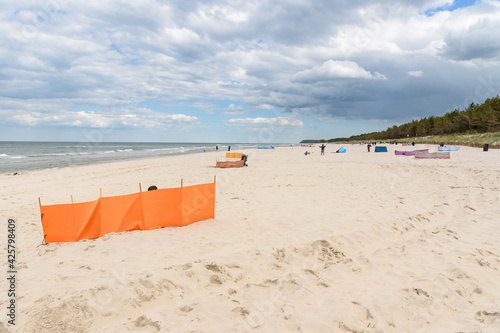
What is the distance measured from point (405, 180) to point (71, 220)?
50.9 feet

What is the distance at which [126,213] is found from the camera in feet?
24.2

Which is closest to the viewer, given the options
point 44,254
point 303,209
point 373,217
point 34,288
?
point 34,288

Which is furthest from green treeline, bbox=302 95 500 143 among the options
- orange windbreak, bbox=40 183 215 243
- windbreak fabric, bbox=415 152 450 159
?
orange windbreak, bbox=40 183 215 243

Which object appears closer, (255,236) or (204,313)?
(204,313)

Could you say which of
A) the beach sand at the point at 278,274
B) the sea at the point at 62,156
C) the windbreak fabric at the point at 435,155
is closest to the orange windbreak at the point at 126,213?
the beach sand at the point at 278,274

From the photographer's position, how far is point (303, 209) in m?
9.41

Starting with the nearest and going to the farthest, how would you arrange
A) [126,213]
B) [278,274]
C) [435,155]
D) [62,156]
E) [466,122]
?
[278,274], [126,213], [435,155], [62,156], [466,122]

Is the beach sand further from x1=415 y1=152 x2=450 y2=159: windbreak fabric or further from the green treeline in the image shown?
the green treeline

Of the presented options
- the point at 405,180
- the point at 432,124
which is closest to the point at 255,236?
the point at 405,180

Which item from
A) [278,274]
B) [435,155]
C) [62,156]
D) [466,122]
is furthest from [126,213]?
[466,122]

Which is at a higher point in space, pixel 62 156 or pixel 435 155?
pixel 435 155

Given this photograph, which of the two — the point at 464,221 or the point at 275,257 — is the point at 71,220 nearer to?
the point at 275,257

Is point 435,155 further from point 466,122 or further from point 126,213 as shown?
point 466,122

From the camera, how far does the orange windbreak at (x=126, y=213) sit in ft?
22.5
